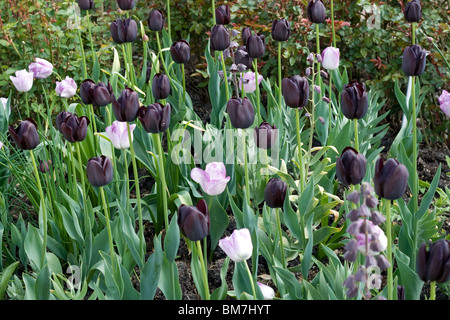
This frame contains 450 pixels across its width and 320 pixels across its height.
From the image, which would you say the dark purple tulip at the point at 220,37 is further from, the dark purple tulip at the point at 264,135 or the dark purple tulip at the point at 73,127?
the dark purple tulip at the point at 73,127

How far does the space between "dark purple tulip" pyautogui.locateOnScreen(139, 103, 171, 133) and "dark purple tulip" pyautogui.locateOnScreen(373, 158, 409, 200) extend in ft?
2.35

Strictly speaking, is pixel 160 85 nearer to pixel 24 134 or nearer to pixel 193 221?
pixel 24 134

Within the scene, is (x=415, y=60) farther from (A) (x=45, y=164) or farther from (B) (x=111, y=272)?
(A) (x=45, y=164)

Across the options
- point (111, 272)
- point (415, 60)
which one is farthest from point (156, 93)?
point (415, 60)

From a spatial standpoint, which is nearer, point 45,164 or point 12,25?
point 45,164

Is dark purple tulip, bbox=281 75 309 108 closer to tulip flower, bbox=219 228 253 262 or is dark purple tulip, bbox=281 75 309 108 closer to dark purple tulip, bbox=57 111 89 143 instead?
tulip flower, bbox=219 228 253 262

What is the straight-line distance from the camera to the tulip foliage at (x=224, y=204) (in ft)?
5.13

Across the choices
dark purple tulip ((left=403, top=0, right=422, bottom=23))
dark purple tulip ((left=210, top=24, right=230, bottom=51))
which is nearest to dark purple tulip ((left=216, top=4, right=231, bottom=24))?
dark purple tulip ((left=210, top=24, right=230, bottom=51))

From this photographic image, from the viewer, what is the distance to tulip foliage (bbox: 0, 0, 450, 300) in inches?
61.6

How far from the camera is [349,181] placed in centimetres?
160

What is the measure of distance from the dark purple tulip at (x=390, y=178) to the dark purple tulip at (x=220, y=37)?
4.22ft

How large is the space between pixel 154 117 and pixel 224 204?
805 millimetres

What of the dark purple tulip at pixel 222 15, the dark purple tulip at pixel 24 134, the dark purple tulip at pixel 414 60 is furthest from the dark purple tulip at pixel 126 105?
the dark purple tulip at pixel 222 15

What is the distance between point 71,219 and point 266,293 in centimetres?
83
